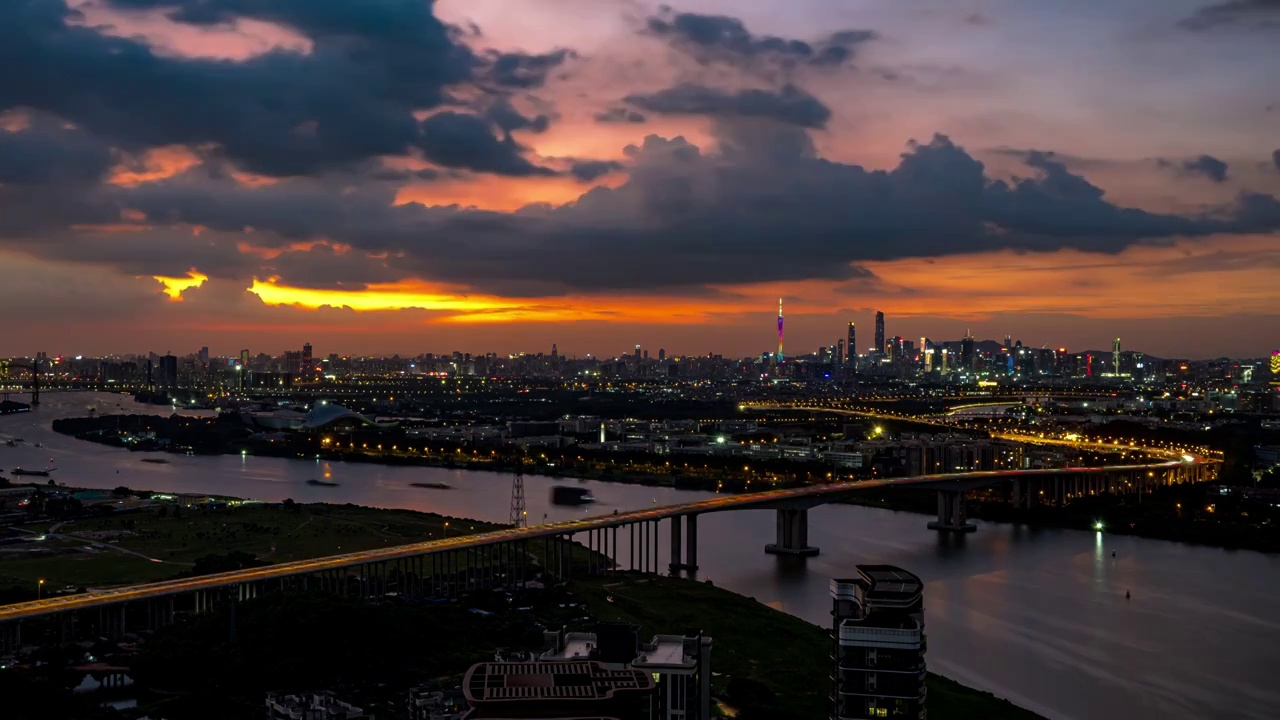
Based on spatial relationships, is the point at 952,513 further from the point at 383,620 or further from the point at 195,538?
the point at 383,620

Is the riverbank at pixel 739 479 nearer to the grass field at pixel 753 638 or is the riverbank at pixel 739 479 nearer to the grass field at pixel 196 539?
the grass field at pixel 196 539

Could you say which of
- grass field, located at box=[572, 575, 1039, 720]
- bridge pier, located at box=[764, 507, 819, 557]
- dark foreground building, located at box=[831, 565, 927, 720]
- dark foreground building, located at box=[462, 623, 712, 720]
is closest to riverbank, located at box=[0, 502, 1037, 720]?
grass field, located at box=[572, 575, 1039, 720]

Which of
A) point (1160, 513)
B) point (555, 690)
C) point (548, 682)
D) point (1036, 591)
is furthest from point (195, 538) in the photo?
point (1160, 513)

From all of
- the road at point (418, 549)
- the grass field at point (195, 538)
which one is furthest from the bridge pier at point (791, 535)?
the grass field at point (195, 538)

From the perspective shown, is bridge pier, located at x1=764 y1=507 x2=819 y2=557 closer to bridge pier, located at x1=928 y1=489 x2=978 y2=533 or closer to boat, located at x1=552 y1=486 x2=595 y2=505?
bridge pier, located at x1=928 y1=489 x2=978 y2=533

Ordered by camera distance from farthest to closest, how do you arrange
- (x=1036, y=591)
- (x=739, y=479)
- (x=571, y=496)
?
(x=739, y=479) < (x=571, y=496) < (x=1036, y=591)
